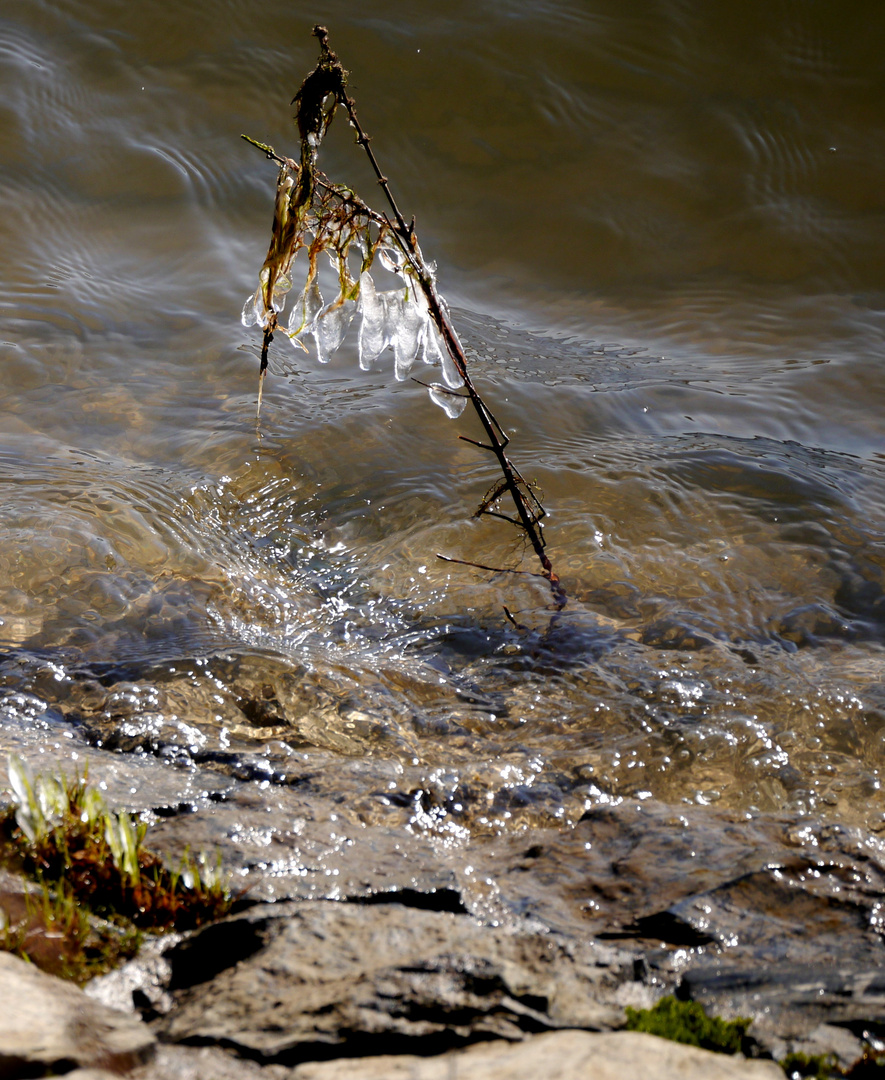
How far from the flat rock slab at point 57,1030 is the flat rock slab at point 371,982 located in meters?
0.14

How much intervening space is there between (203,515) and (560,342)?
3669 millimetres

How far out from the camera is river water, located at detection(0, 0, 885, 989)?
3.60 m

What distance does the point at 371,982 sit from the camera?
195 cm

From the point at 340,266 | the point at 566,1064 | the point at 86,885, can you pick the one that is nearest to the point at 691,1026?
the point at 566,1064

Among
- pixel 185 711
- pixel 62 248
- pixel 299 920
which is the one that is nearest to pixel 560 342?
pixel 62 248

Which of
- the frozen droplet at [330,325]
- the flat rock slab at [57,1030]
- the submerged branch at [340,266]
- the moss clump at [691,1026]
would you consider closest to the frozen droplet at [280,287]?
the submerged branch at [340,266]

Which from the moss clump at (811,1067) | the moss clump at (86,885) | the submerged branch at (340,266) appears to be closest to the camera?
the moss clump at (811,1067)

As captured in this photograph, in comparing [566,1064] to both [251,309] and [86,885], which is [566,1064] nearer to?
[86,885]

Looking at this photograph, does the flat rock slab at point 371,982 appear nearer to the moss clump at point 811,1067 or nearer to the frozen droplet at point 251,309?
the moss clump at point 811,1067

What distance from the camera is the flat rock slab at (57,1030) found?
161 cm

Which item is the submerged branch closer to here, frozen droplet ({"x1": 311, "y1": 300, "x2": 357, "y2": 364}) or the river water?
frozen droplet ({"x1": 311, "y1": 300, "x2": 357, "y2": 364})

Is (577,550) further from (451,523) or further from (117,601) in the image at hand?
(117,601)

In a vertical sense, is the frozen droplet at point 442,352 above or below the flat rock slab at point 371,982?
above

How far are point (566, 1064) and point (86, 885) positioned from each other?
1.29 m
